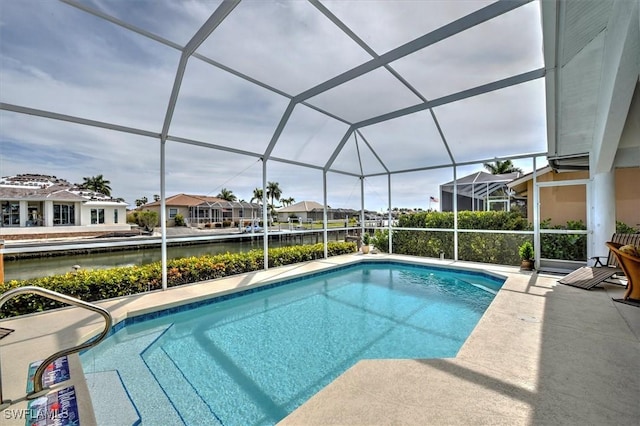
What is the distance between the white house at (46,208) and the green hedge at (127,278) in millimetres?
1021

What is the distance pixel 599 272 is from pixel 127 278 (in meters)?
9.13

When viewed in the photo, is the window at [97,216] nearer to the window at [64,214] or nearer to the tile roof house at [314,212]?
the window at [64,214]

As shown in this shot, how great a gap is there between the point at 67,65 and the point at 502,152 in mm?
9412

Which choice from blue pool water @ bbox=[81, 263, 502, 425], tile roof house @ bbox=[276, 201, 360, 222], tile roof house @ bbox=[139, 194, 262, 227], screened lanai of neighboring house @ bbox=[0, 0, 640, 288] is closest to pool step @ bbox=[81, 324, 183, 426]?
blue pool water @ bbox=[81, 263, 502, 425]

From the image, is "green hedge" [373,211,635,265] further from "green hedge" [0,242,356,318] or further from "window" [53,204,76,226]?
"window" [53,204,76,226]

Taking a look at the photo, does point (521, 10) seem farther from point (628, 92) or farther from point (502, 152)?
point (502, 152)

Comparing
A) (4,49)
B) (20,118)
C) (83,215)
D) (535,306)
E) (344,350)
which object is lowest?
(344,350)

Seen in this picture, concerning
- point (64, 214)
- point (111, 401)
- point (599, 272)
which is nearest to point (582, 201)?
point (599, 272)

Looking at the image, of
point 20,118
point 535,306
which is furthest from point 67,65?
point 535,306

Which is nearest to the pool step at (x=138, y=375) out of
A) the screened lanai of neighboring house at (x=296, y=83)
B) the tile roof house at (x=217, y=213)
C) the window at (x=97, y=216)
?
the screened lanai of neighboring house at (x=296, y=83)

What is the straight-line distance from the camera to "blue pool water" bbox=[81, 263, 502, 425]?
3164 millimetres

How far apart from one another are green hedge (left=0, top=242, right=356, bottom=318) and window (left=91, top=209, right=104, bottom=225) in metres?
2.39

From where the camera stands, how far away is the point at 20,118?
15.4 ft

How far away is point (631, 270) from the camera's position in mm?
4586
